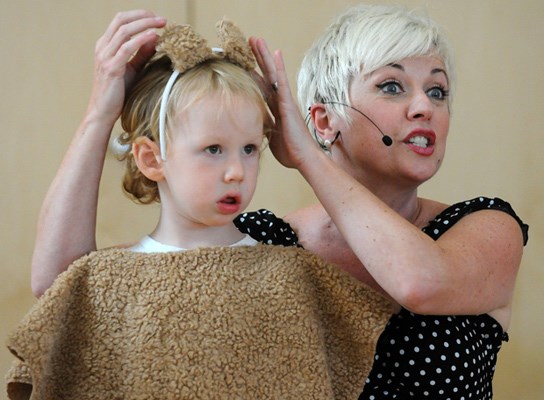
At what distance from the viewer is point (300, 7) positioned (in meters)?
2.85

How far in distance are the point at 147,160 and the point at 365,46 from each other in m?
0.54

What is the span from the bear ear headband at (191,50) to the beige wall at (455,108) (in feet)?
4.31

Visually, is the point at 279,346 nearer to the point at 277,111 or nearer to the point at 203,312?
the point at 203,312

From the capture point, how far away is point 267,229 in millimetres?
1738

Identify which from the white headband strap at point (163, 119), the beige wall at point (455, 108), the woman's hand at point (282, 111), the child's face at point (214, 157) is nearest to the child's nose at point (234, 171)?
the child's face at point (214, 157)

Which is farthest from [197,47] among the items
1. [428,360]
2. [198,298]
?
[428,360]

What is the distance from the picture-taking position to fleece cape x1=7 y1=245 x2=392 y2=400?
1287 millimetres

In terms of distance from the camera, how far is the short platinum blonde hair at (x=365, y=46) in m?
1.67

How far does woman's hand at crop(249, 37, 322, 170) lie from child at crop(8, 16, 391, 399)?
3.6 inches

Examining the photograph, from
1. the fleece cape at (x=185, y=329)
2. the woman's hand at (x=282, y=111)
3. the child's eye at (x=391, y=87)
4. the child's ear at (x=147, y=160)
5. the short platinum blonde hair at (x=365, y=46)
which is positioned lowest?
the fleece cape at (x=185, y=329)

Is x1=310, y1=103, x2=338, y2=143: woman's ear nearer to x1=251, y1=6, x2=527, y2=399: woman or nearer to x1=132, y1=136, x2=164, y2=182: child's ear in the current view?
x1=251, y1=6, x2=527, y2=399: woman

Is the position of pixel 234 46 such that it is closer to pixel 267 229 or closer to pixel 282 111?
pixel 282 111

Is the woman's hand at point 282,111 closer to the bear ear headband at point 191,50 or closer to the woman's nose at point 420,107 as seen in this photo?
the bear ear headband at point 191,50

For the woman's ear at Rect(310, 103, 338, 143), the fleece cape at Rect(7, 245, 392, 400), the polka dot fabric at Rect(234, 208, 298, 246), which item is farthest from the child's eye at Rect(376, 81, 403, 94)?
the fleece cape at Rect(7, 245, 392, 400)
